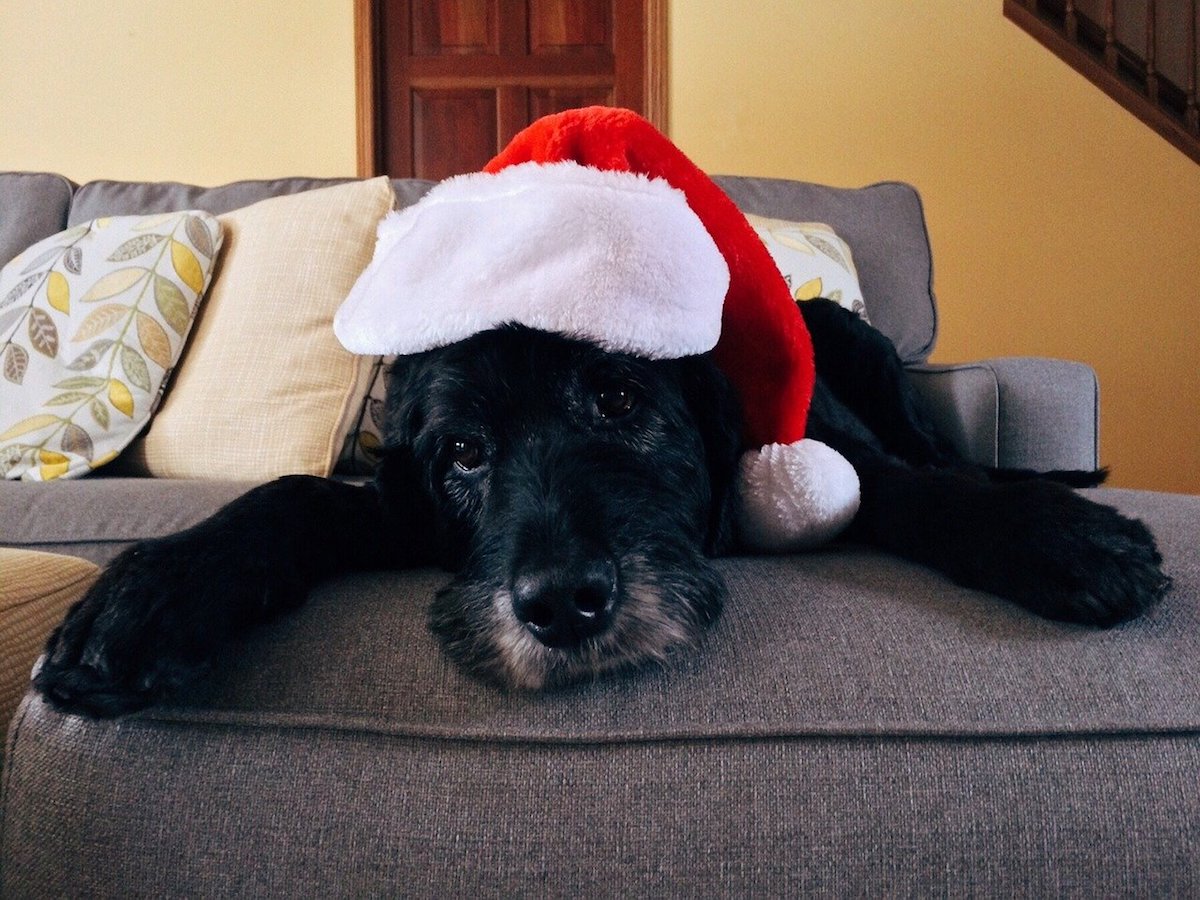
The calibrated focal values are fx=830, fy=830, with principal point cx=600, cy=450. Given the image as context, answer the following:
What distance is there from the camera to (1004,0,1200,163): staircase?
359 centimetres

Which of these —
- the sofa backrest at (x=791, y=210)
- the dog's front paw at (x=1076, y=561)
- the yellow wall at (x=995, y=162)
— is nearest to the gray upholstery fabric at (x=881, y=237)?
the sofa backrest at (x=791, y=210)

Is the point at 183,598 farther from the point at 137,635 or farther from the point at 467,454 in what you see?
the point at 467,454

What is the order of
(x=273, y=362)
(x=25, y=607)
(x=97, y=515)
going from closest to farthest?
(x=25, y=607)
(x=97, y=515)
(x=273, y=362)

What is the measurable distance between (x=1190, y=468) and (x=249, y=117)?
4.51m

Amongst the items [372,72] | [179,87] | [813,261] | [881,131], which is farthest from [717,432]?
[179,87]

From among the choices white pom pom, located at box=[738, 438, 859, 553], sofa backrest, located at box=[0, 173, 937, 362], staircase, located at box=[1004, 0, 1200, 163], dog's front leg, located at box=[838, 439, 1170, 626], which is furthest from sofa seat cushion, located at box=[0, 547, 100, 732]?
staircase, located at box=[1004, 0, 1200, 163]

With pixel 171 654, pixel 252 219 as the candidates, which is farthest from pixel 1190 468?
pixel 171 654

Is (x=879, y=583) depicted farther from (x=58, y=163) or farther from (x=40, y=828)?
(x=58, y=163)

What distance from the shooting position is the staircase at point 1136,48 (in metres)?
3.59

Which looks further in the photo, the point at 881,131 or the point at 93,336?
the point at 881,131

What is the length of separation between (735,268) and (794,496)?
316 mm

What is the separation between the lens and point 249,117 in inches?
148

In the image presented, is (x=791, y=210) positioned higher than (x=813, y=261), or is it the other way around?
(x=791, y=210)

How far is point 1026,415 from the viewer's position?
1830 millimetres
